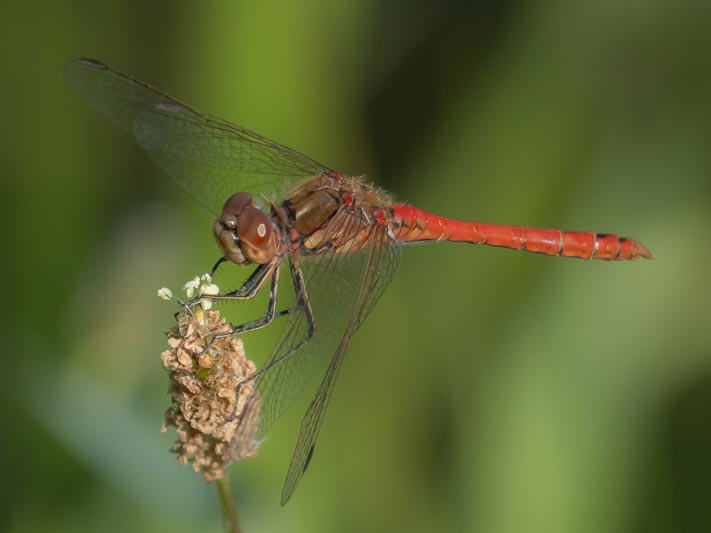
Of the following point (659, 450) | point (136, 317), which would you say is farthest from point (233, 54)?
point (659, 450)

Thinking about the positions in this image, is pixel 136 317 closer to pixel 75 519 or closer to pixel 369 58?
pixel 75 519

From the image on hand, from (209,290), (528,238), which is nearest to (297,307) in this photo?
(209,290)

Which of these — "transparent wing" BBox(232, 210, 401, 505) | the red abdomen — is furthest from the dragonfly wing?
the red abdomen

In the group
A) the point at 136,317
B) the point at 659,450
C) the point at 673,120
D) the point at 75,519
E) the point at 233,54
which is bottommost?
the point at 75,519

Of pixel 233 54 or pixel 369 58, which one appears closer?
pixel 233 54

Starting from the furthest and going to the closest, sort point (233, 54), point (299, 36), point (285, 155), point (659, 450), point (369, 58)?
point (369, 58), point (299, 36), point (233, 54), point (285, 155), point (659, 450)

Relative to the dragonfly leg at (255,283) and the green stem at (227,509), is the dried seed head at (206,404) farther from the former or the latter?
the dragonfly leg at (255,283)

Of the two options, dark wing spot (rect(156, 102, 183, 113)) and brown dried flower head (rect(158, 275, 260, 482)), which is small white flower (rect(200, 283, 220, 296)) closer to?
brown dried flower head (rect(158, 275, 260, 482))
